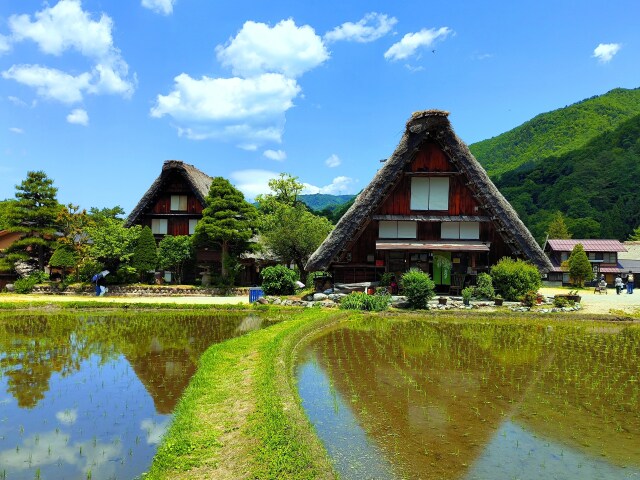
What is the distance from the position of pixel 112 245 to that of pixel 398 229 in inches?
648

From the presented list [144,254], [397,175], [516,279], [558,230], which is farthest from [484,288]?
[558,230]

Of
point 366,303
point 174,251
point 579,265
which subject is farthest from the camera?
point 579,265

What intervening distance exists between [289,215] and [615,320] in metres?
18.0

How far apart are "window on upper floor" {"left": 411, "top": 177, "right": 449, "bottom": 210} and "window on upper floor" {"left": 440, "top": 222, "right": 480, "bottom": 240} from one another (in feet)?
3.28

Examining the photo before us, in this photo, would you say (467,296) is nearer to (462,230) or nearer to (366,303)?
(366,303)

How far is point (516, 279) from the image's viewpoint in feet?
61.8

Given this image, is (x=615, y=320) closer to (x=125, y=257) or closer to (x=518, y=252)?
(x=518, y=252)

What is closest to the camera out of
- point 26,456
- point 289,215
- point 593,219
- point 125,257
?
point 26,456

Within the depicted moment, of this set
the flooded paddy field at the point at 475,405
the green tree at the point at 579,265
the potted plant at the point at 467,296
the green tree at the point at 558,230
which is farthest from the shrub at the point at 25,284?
the green tree at the point at 558,230

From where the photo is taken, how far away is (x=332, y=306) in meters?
18.6

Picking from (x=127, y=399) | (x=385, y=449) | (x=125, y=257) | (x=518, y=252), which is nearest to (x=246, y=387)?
(x=127, y=399)

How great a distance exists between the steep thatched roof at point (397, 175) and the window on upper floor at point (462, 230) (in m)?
1.07

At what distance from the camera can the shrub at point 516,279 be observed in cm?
1872

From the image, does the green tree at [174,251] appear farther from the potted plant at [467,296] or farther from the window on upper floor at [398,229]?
the potted plant at [467,296]
